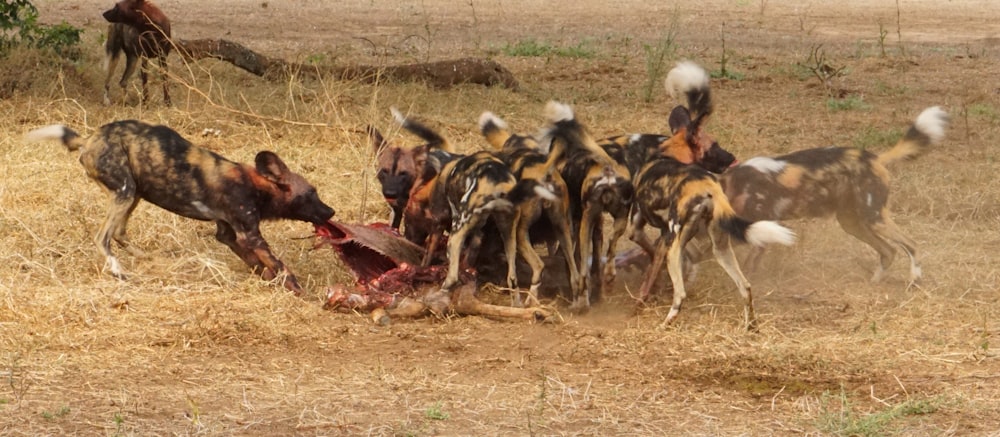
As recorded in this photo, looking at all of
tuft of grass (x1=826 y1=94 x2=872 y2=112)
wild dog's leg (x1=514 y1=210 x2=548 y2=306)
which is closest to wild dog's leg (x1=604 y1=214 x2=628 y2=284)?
wild dog's leg (x1=514 y1=210 x2=548 y2=306)

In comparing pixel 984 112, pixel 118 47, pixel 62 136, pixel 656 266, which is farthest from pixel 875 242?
pixel 118 47

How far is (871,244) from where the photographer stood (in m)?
6.01

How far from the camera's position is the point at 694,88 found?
5715mm

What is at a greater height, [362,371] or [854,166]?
[854,166]

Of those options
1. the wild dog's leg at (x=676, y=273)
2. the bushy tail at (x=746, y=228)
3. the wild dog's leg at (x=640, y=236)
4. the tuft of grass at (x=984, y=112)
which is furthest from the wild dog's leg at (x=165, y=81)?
the tuft of grass at (x=984, y=112)

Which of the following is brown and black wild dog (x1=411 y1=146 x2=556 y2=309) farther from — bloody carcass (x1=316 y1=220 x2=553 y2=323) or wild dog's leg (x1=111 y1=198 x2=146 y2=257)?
wild dog's leg (x1=111 y1=198 x2=146 y2=257)

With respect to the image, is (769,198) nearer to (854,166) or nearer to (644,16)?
(854,166)

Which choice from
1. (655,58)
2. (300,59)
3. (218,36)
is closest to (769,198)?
(655,58)

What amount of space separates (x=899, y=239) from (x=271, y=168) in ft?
8.93

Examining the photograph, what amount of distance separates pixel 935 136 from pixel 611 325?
1.78 m

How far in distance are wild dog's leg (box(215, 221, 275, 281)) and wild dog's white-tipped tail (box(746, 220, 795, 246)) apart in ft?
6.62

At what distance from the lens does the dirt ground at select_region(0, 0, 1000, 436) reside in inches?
163

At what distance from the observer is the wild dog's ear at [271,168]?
5766mm

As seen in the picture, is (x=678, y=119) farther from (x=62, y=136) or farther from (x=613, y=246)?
(x=62, y=136)
